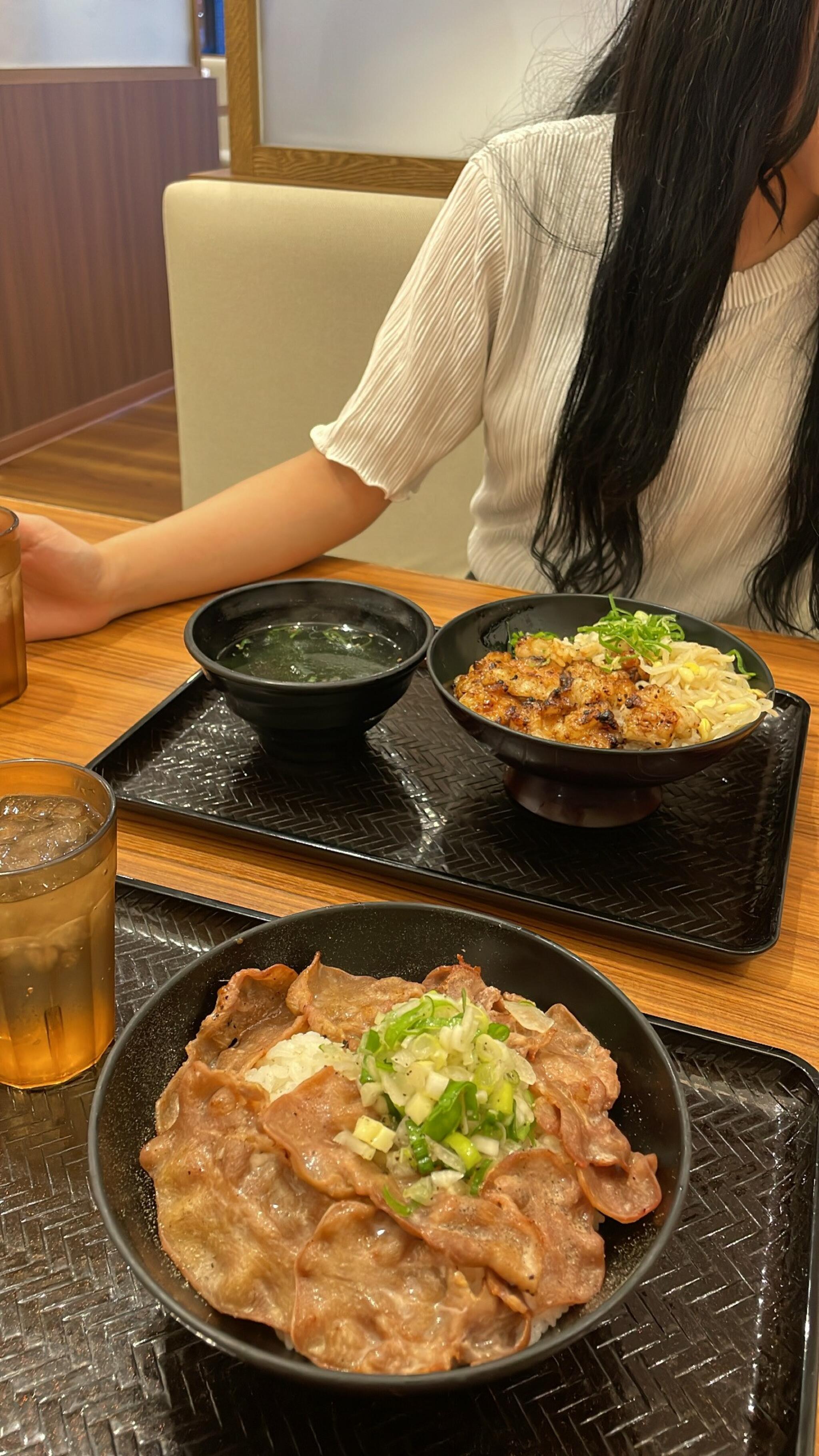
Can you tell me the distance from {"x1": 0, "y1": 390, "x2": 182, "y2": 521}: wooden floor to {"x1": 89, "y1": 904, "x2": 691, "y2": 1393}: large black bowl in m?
4.22

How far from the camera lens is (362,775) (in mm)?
1205

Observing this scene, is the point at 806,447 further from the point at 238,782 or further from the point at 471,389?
the point at 238,782

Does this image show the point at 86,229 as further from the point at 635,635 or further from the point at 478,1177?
the point at 478,1177

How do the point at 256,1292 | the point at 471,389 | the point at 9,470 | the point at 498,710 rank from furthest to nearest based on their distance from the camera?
the point at 9,470 → the point at 471,389 → the point at 498,710 → the point at 256,1292

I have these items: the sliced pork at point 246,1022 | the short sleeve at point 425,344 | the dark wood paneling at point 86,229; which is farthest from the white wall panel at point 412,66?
the dark wood paneling at point 86,229

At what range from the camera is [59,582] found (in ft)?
4.70

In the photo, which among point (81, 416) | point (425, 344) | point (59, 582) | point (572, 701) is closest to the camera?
point (572, 701)

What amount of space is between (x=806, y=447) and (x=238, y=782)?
1.11 metres

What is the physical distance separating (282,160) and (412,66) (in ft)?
1.29

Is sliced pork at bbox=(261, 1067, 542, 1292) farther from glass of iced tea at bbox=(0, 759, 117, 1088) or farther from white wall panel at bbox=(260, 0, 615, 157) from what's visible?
white wall panel at bbox=(260, 0, 615, 157)

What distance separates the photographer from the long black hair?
136cm

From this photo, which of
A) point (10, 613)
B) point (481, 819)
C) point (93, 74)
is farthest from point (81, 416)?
point (481, 819)

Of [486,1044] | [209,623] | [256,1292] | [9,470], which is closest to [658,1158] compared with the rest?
[486,1044]

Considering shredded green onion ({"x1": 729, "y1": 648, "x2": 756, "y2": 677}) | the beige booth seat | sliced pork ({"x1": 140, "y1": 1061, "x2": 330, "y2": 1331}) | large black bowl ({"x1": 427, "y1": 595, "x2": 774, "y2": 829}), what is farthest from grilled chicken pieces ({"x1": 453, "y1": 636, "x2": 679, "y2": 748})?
the beige booth seat
